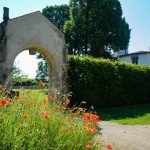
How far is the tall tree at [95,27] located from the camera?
36.9m

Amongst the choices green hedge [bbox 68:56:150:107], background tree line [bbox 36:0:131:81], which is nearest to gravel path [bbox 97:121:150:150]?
green hedge [bbox 68:56:150:107]

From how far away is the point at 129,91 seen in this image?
23.4 meters

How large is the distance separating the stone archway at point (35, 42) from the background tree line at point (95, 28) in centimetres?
1823

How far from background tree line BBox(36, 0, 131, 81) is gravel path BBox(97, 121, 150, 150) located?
74.2ft

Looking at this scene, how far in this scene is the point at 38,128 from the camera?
5.84 meters

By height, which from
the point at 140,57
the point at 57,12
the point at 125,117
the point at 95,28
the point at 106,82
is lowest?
the point at 125,117

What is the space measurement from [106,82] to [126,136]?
33.2 ft

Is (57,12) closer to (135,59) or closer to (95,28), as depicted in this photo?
(95,28)

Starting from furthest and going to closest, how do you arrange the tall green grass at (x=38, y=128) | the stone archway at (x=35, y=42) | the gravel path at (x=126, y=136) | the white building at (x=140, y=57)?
the white building at (x=140, y=57)
the stone archway at (x=35, y=42)
the gravel path at (x=126, y=136)
the tall green grass at (x=38, y=128)

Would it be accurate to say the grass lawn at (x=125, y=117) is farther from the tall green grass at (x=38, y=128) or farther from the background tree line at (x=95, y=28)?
the background tree line at (x=95, y=28)

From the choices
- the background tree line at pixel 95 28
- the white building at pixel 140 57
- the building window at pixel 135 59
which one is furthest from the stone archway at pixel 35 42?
the building window at pixel 135 59

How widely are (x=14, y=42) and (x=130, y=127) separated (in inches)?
271

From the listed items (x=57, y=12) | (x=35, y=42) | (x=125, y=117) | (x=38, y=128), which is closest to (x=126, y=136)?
(x=125, y=117)

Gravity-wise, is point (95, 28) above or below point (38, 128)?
above
